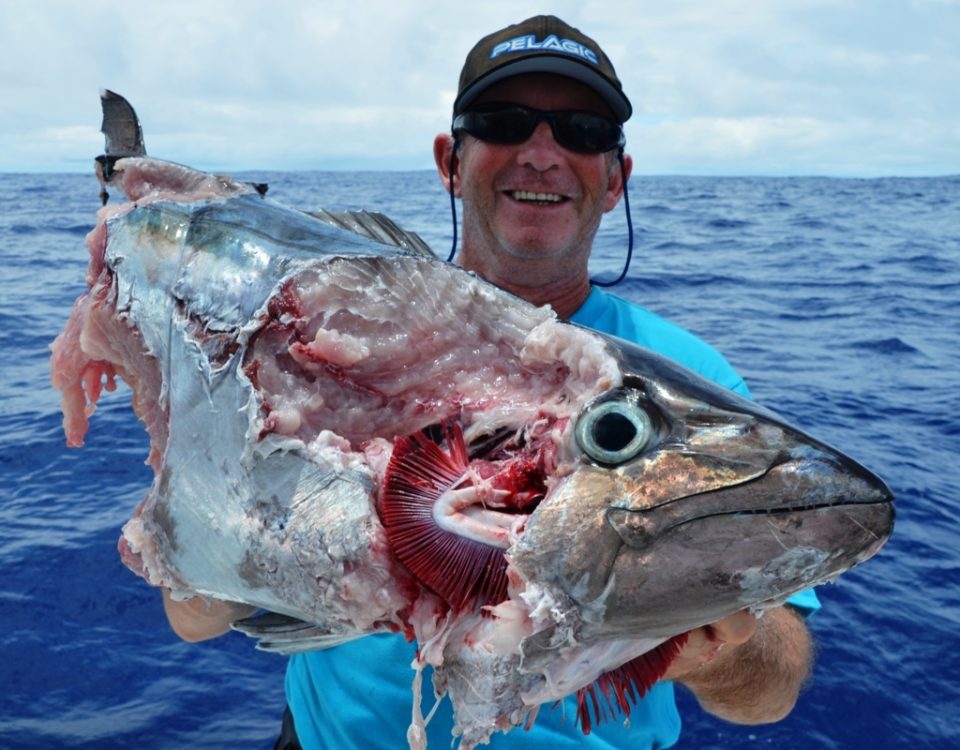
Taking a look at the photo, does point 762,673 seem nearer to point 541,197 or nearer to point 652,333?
point 652,333

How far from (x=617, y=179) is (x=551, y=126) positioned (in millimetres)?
580

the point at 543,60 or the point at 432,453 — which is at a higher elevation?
the point at 543,60

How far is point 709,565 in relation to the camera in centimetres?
133

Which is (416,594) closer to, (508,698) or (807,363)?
(508,698)

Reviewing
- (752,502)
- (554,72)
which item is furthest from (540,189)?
(752,502)

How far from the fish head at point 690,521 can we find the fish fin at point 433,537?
129 mm

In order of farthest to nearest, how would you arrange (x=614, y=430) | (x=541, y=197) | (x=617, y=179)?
(x=617, y=179), (x=541, y=197), (x=614, y=430)

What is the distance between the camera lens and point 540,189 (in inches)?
135

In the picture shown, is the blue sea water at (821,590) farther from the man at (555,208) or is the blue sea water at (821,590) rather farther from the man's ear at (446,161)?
the man's ear at (446,161)

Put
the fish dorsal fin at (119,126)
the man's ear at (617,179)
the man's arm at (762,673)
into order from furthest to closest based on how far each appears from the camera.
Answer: the man's ear at (617,179), the man's arm at (762,673), the fish dorsal fin at (119,126)

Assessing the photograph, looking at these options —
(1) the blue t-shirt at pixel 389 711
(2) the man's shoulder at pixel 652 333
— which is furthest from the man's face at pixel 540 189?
(1) the blue t-shirt at pixel 389 711

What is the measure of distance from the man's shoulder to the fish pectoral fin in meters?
1.77

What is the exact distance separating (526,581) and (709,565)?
30 cm

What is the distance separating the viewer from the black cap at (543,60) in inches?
131
